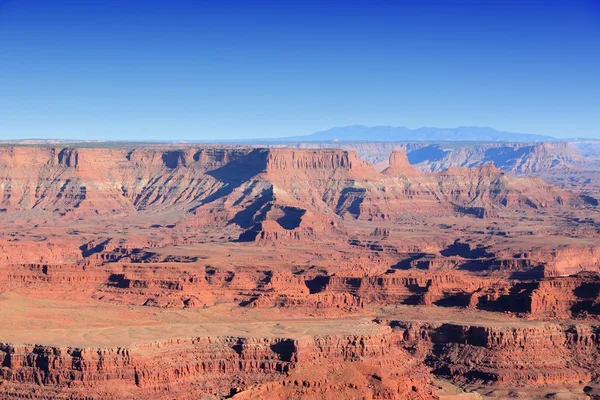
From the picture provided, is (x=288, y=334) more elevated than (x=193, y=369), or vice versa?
(x=288, y=334)

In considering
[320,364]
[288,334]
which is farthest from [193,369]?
[320,364]

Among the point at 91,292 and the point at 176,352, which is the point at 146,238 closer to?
the point at 91,292

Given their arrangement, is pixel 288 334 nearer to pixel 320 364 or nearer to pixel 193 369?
pixel 320 364

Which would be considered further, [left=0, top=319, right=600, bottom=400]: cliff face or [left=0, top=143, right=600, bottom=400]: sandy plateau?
[left=0, top=143, right=600, bottom=400]: sandy plateau

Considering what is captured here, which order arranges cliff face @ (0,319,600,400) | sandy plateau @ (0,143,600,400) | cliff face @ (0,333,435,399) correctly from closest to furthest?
1. cliff face @ (0,319,600,400)
2. cliff face @ (0,333,435,399)
3. sandy plateau @ (0,143,600,400)

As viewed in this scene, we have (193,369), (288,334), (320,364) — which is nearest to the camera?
(320,364)

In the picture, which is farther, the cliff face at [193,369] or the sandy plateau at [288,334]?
the sandy plateau at [288,334]

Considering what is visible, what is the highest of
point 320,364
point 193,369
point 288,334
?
point 288,334

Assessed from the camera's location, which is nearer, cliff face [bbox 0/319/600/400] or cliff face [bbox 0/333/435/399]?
cliff face [bbox 0/319/600/400]

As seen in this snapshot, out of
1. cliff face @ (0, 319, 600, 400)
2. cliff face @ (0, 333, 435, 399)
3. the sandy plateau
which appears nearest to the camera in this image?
cliff face @ (0, 319, 600, 400)

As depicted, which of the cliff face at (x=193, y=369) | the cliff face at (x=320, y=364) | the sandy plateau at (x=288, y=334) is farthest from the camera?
the sandy plateau at (x=288, y=334)

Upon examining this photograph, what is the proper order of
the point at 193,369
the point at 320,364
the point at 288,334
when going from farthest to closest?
the point at 288,334
the point at 193,369
the point at 320,364

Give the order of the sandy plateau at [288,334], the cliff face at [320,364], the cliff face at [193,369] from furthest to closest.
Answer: the sandy plateau at [288,334] < the cliff face at [193,369] < the cliff face at [320,364]

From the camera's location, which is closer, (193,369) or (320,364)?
(320,364)
